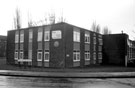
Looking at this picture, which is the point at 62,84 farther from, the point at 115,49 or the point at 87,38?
Result: the point at 115,49

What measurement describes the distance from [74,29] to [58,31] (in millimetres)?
3199

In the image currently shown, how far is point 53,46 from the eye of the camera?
23.3m

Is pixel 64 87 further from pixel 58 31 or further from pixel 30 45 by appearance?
pixel 30 45

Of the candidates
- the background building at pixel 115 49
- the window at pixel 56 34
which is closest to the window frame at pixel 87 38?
the window at pixel 56 34

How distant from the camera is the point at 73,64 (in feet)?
78.4

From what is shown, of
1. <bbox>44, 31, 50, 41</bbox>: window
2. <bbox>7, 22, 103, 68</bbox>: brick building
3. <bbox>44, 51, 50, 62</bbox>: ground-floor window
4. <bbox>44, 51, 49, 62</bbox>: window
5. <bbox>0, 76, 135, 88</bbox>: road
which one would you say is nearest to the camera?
<bbox>0, 76, 135, 88</bbox>: road

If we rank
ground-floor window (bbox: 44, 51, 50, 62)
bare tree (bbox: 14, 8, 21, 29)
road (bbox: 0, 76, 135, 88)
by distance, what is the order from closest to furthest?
1. road (bbox: 0, 76, 135, 88)
2. ground-floor window (bbox: 44, 51, 50, 62)
3. bare tree (bbox: 14, 8, 21, 29)

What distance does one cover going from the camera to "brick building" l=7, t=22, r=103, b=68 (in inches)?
891

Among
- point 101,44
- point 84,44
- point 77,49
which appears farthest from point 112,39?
point 77,49

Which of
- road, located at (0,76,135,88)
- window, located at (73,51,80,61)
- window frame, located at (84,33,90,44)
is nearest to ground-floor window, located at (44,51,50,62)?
window, located at (73,51,80,61)

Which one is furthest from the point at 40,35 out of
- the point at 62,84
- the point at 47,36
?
the point at 62,84

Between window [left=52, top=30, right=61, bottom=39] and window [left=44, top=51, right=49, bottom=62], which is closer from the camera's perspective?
window [left=52, top=30, right=61, bottom=39]

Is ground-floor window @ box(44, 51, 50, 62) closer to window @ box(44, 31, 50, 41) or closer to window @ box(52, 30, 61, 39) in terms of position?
window @ box(44, 31, 50, 41)

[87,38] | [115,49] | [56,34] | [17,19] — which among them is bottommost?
[115,49]
